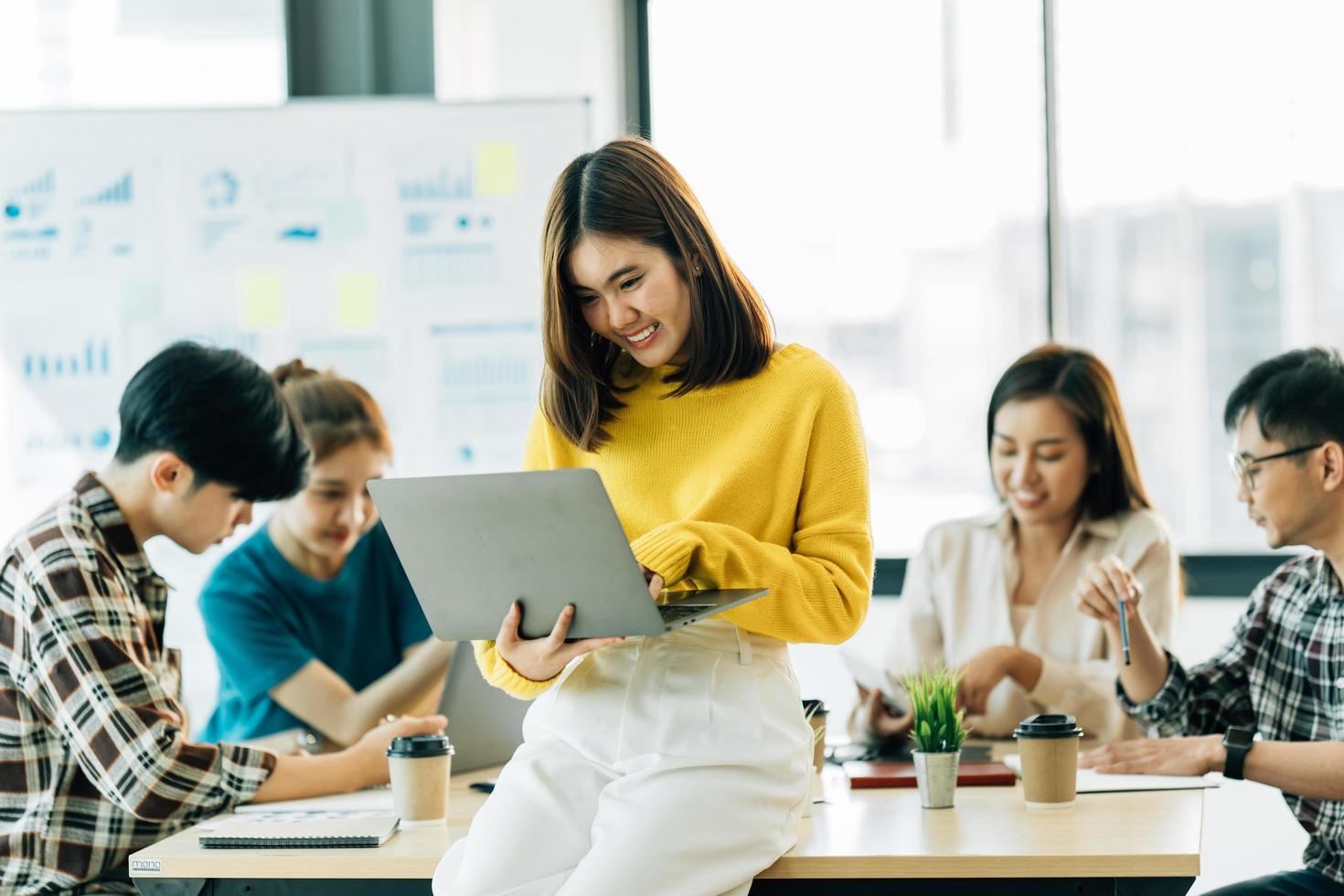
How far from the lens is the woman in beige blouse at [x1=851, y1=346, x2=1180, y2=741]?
260 centimetres

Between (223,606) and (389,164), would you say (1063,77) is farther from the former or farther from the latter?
(223,606)

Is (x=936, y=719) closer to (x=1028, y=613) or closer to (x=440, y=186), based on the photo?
(x=1028, y=613)

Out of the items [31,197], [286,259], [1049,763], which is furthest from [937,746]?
[31,197]

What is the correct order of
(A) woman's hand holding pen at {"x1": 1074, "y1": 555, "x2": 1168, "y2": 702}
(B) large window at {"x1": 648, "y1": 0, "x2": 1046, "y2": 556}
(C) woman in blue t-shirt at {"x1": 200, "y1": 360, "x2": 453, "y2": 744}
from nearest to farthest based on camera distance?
1. (A) woman's hand holding pen at {"x1": 1074, "y1": 555, "x2": 1168, "y2": 702}
2. (C) woman in blue t-shirt at {"x1": 200, "y1": 360, "x2": 453, "y2": 744}
3. (B) large window at {"x1": 648, "y1": 0, "x2": 1046, "y2": 556}

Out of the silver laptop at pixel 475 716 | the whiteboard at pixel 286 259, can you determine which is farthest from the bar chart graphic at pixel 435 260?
the silver laptop at pixel 475 716

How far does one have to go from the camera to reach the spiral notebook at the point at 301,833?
1677 mm

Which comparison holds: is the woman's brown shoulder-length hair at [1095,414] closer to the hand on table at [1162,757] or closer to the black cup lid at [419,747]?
the hand on table at [1162,757]

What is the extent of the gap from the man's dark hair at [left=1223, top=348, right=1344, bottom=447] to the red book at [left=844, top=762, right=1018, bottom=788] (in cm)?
67

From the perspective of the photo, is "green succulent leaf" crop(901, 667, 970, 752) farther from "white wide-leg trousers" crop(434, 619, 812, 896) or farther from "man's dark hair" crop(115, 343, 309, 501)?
"man's dark hair" crop(115, 343, 309, 501)

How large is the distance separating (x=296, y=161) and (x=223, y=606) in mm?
1307

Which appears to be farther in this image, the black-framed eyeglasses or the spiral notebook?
the black-framed eyeglasses

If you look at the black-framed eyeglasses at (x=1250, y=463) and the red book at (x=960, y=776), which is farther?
the black-framed eyeglasses at (x=1250, y=463)

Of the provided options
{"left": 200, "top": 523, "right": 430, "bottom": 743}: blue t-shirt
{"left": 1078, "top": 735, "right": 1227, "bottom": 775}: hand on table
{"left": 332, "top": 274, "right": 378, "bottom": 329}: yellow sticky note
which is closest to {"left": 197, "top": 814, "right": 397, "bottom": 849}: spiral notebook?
{"left": 200, "top": 523, "right": 430, "bottom": 743}: blue t-shirt

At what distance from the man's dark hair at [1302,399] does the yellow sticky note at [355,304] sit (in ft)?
6.74
